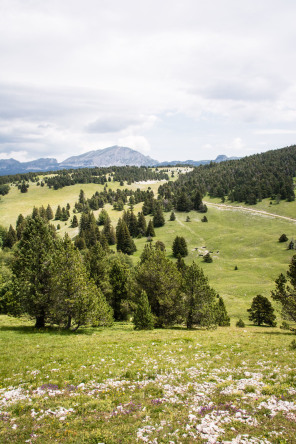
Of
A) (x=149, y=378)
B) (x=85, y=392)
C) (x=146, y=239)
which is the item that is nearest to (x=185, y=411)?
(x=149, y=378)

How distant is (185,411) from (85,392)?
5556 mm

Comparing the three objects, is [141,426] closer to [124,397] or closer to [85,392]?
[124,397]

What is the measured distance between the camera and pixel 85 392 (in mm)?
12461

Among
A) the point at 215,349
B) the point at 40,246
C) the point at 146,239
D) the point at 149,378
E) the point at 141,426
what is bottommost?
the point at 146,239

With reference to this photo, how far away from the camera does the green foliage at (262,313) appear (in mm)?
49969

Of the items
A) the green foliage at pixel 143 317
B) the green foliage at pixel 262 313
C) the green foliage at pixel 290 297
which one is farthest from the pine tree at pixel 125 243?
the green foliage at pixel 290 297

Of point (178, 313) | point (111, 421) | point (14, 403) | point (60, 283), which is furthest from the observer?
point (178, 313)

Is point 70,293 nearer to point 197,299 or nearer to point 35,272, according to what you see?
point 35,272

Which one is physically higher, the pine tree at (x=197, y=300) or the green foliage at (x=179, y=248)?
the pine tree at (x=197, y=300)

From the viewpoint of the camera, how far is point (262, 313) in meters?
50.5

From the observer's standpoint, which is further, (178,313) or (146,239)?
(146,239)

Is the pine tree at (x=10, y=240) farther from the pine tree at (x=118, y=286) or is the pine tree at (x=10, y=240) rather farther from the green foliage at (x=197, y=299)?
the green foliage at (x=197, y=299)

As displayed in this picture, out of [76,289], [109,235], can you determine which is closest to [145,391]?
[76,289]

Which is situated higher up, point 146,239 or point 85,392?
point 85,392
